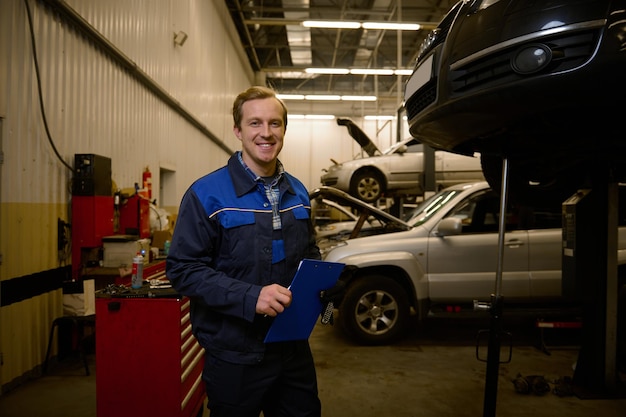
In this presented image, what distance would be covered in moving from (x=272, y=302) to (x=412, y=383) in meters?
2.49

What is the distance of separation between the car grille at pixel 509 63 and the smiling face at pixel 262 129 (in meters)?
0.96

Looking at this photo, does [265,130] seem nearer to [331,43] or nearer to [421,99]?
[421,99]

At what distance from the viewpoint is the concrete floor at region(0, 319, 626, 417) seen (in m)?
2.92

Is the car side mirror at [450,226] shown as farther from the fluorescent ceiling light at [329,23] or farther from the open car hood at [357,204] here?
the fluorescent ceiling light at [329,23]

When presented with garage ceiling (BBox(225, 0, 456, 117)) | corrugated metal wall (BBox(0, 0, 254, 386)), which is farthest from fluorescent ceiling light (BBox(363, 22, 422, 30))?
corrugated metal wall (BBox(0, 0, 254, 386))

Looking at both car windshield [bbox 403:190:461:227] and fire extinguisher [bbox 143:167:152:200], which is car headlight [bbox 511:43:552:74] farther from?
fire extinguisher [bbox 143:167:152:200]

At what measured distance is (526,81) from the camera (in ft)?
5.74

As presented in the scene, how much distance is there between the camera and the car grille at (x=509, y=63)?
5.46 ft

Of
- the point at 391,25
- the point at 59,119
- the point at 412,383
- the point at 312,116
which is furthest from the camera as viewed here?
the point at 312,116

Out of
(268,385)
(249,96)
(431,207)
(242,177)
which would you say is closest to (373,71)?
(431,207)

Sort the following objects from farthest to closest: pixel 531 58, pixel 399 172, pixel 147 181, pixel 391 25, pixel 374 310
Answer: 1. pixel 391 25
2. pixel 399 172
3. pixel 147 181
4. pixel 374 310
5. pixel 531 58

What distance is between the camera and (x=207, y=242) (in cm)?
151

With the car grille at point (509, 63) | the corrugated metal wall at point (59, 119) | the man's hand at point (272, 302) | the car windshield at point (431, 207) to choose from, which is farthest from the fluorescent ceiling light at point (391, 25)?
the man's hand at point (272, 302)

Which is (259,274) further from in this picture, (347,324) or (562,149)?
(347,324)
